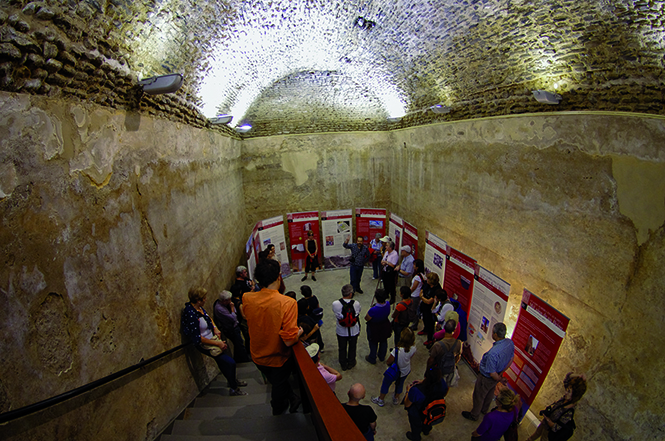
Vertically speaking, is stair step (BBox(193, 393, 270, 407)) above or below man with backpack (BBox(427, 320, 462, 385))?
below

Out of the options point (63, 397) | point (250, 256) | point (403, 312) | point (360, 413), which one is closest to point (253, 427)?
point (360, 413)

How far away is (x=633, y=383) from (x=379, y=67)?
22.3ft

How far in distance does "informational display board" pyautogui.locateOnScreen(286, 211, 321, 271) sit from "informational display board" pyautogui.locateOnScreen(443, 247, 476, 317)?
425cm

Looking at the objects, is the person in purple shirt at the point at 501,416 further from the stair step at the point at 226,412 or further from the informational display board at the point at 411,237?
the informational display board at the point at 411,237

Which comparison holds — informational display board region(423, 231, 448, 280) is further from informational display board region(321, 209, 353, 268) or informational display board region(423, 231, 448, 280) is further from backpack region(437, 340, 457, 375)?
informational display board region(321, 209, 353, 268)

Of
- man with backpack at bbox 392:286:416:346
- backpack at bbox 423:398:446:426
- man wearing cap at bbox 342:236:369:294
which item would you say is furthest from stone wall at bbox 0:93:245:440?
man wearing cap at bbox 342:236:369:294

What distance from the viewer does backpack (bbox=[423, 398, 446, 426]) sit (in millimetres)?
3768

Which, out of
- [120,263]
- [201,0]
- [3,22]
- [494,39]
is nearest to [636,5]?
[494,39]

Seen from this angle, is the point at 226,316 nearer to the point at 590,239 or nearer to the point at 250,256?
the point at 250,256

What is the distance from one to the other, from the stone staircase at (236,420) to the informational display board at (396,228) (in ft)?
16.6

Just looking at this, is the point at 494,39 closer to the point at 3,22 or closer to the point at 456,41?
the point at 456,41

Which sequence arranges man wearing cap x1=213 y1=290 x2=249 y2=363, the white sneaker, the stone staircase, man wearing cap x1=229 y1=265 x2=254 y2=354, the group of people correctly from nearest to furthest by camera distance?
1. the stone staircase
2. the group of people
3. man wearing cap x1=213 y1=290 x2=249 y2=363
4. the white sneaker
5. man wearing cap x1=229 y1=265 x2=254 y2=354

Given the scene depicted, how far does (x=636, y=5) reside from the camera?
9.47 feet

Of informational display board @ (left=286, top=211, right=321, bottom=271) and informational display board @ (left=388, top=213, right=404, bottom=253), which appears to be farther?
informational display board @ (left=286, top=211, right=321, bottom=271)
